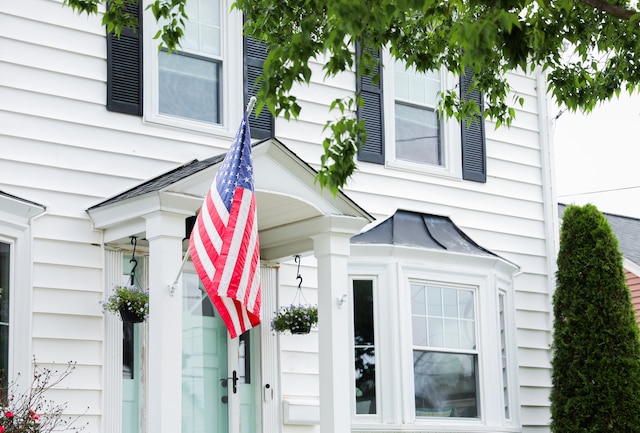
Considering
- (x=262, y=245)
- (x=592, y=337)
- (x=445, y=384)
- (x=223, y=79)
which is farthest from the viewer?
(x=592, y=337)

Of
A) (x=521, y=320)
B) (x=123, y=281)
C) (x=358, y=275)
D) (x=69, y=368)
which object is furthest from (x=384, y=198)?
(x=69, y=368)

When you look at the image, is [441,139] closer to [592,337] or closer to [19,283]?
[592,337]

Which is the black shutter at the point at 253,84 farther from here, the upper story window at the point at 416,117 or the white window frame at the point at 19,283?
the white window frame at the point at 19,283

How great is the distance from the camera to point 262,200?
9.83 m

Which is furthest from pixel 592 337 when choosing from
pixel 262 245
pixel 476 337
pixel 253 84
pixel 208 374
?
pixel 253 84

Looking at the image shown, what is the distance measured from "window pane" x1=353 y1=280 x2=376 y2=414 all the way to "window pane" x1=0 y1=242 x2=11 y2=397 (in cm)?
380

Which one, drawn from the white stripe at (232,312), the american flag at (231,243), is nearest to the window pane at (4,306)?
the american flag at (231,243)

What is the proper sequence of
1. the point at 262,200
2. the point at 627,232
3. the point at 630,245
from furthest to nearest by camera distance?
the point at 627,232 → the point at 630,245 → the point at 262,200

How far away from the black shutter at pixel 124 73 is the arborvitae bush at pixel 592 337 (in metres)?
5.41

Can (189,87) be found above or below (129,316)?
above

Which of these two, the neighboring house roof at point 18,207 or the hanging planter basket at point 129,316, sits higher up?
the neighboring house roof at point 18,207

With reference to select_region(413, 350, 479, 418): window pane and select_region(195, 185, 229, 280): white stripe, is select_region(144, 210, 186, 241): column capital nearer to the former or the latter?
select_region(195, 185, 229, 280): white stripe

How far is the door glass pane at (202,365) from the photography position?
1020 centimetres

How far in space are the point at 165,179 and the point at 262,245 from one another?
1.58 meters
